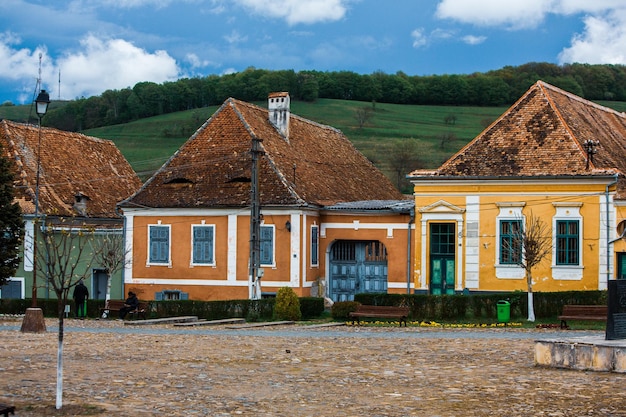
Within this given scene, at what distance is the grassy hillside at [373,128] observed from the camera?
87.8 m

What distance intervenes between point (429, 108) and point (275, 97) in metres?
59.8

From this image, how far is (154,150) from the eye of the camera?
86312mm

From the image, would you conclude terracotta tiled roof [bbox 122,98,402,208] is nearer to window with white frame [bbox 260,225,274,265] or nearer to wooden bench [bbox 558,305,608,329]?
window with white frame [bbox 260,225,274,265]

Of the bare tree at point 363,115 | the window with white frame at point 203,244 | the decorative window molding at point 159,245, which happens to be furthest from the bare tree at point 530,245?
the bare tree at point 363,115

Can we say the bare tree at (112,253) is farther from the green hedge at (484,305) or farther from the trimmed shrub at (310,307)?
the green hedge at (484,305)

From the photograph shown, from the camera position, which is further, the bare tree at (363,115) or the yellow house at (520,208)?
the bare tree at (363,115)

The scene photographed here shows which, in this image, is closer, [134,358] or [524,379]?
[524,379]

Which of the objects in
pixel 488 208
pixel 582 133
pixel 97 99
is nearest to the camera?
pixel 488 208

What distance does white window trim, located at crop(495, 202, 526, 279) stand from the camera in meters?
35.7

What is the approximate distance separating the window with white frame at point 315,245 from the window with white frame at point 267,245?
1.80 metres

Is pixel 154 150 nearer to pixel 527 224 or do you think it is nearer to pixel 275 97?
pixel 275 97

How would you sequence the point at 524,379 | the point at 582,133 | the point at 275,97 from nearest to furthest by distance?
the point at 524,379, the point at 582,133, the point at 275,97

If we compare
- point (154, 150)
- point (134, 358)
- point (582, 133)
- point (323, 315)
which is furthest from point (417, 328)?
point (154, 150)

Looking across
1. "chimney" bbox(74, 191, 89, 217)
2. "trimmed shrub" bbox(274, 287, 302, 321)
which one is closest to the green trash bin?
"trimmed shrub" bbox(274, 287, 302, 321)
